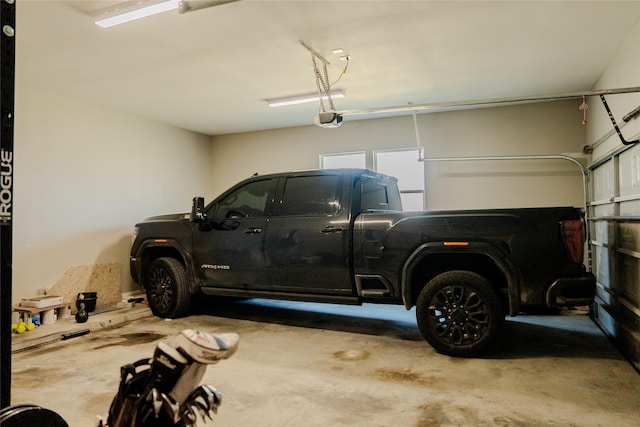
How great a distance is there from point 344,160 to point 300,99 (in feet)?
6.88

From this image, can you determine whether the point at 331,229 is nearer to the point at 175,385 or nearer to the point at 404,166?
the point at 175,385

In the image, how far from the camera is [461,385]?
124 inches

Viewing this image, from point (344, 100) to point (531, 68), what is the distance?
2601 mm

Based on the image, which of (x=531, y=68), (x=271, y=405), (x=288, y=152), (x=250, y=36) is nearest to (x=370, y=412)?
(x=271, y=405)

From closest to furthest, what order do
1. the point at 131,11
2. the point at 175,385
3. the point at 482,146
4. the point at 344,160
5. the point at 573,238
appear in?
the point at 175,385, the point at 131,11, the point at 573,238, the point at 482,146, the point at 344,160

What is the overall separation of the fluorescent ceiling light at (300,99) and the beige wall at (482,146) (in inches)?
66.1

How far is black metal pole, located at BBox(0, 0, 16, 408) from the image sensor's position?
1.80 m

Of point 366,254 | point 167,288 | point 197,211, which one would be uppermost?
point 197,211

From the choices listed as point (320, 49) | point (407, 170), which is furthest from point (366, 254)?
point (407, 170)

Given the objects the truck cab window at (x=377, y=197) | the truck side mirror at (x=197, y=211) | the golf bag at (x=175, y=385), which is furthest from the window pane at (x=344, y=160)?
the golf bag at (x=175, y=385)

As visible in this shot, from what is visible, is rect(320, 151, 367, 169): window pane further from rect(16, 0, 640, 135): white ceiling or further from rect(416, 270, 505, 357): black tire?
rect(416, 270, 505, 357): black tire

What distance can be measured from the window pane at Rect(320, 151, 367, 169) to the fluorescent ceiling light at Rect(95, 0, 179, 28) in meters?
4.85

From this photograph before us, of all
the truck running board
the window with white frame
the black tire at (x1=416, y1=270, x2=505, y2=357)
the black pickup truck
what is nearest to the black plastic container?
the black pickup truck

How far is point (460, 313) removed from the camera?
3742 millimetres
